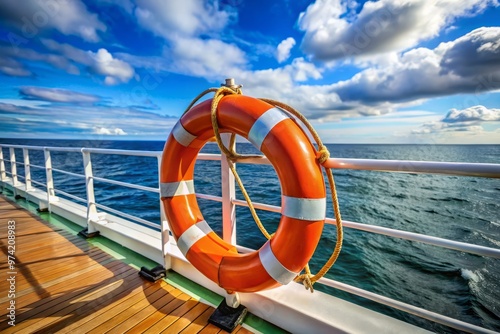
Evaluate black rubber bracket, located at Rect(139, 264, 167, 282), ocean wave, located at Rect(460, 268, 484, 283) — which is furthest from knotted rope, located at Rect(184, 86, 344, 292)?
ocean wave, located at Rect(460, 268, 484, 283)

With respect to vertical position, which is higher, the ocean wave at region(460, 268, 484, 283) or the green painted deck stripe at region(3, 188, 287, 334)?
the green painted deck stripe at region(3, 188, 287, 334)

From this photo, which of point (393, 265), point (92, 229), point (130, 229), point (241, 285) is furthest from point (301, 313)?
point (393, 265)

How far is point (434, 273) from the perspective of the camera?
171 inches

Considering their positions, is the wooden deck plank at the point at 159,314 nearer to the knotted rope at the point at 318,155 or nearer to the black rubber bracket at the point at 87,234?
the knotted rope at the point at 318,155

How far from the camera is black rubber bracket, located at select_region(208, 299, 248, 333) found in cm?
110

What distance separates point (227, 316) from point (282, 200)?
67cm

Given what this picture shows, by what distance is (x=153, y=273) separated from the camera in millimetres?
1474

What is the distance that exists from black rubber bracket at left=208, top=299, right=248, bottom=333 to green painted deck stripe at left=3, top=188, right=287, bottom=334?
0.05 meters

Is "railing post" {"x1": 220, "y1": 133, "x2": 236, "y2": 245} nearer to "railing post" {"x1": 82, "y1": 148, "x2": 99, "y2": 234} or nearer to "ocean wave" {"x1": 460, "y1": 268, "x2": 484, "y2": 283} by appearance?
"railing post" {"x1": 82, "y1": 148, "x2": 99, "y2": 234}

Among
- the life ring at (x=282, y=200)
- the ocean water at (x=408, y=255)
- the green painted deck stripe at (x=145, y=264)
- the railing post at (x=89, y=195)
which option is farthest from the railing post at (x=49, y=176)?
the ocean water at (x=408, y=255)

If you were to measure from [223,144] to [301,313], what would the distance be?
2.71 ft

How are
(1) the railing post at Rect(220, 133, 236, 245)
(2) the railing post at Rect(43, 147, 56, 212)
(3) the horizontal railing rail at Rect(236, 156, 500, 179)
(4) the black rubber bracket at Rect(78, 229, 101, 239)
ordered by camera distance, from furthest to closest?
(2) the railing post at Rect(43, 147, 56, 212)
(4) the black rubber bracket at Rect(78, 229, 101, 239)
(1) the railing post at Rect(220, 133, 236, 245)
(3) the horizontal railing rail at Rect(236, 156, 500, 179)

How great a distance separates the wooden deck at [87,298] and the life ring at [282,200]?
34 cm

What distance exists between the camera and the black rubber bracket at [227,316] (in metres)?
1.10
